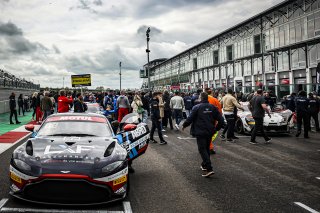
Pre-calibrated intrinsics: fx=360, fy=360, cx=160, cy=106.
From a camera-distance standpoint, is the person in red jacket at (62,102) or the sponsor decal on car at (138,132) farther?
the person in red jacket at (62,102)

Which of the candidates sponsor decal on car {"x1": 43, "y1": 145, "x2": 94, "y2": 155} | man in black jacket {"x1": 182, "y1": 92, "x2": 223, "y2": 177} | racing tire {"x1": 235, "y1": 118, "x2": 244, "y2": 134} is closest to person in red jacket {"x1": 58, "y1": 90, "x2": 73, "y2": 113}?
racing tire {"x1": 235, "y1": 118, "x2": 244, "y2": 134}

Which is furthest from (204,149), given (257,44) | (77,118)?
(257,44)

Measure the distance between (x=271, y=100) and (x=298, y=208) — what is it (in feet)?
46.8

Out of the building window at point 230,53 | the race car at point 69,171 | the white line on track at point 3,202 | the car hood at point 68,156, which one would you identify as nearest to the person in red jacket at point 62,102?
the race car at point 69,171

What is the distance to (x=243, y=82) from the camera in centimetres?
5459

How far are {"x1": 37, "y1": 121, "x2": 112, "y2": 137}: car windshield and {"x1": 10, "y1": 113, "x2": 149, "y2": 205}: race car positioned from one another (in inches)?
11.7

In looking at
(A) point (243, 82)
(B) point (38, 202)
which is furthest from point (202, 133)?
(A) point (243, 82)

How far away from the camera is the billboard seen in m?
40.5

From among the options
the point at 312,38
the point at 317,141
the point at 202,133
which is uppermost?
the point at 312,38

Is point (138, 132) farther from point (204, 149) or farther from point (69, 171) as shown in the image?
point (69, 171)

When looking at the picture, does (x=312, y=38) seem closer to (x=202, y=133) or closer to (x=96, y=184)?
(x=202, y=133)

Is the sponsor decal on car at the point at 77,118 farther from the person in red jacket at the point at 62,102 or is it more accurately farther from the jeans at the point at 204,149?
the person in red jacket at the point at 62,102

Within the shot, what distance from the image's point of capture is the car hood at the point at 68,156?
16.0 ft

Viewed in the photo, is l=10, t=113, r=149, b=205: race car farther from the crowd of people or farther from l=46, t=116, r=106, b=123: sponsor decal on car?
the crowd of people
